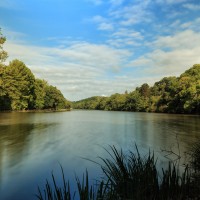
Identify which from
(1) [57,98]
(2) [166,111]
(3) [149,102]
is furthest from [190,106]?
(1) [57,98]

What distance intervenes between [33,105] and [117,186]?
283 feet

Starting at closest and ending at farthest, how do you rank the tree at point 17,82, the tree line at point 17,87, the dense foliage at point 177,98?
the tree line at point 17,87 → the tree at point 17,82 → the dense foliage at point 177,98

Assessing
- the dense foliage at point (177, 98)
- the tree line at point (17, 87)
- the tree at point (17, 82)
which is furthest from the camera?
the dense foliage at point (177, 98)

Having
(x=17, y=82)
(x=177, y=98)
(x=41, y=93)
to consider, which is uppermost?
(x=17, y=82)

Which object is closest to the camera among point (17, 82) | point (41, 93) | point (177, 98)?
point (17, 82)

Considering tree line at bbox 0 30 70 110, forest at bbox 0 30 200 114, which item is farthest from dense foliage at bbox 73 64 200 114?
tree line at bbox 0 30 70 110

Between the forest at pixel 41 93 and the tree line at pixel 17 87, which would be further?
the forest at pixel 41 93

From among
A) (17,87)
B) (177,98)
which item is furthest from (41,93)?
(177,98)

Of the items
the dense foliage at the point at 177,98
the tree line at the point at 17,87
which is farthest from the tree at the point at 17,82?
the dense foliage at the point at 177,98

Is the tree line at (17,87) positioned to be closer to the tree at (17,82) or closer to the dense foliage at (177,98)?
the tree at (17,82)

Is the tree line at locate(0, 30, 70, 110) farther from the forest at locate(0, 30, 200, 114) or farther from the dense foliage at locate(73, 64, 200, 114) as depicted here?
the dense foliage at locate(73, 64, 200, 114)

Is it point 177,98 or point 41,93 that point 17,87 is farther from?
point 177,98

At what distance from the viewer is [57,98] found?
11075 centimetres

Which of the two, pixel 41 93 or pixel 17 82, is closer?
pixel 17 82
